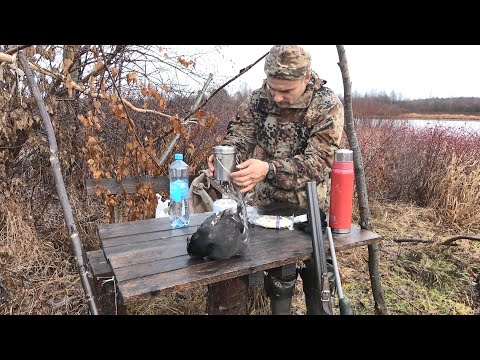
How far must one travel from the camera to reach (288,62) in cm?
243

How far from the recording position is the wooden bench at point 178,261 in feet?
5.23

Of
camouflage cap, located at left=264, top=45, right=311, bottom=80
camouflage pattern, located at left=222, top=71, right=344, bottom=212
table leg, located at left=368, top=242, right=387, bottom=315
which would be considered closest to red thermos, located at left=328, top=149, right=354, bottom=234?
camouflage pattern, located at left=222, top=71, right=344, bottom=212

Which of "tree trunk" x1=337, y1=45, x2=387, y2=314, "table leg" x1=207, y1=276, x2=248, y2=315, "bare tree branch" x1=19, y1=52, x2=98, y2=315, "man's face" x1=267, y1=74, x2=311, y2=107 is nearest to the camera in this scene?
"bare tree branch" x1=19, y1=52, x2=98, y2=315

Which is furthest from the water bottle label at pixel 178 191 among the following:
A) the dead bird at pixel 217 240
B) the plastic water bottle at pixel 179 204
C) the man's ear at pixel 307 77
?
the man's ear at pixel 307 77

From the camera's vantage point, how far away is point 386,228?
546cm

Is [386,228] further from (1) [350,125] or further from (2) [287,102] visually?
(2) [287,102]

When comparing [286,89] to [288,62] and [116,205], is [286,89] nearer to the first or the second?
[288,62]

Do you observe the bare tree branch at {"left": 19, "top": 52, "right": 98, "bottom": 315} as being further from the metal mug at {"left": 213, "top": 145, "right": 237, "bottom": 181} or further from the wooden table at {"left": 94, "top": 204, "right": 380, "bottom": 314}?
the metal mug at {"left": 213, "top": 145, "right": 237, "bottom": 181}

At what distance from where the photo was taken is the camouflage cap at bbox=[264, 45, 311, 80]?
2.42 meters

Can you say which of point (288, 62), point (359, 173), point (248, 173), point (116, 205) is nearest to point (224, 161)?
point (248, 173)

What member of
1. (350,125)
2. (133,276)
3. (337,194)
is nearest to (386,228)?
(350,125)

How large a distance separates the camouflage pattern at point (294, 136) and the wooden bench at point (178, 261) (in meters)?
0.26

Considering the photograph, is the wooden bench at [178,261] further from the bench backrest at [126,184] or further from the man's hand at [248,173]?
the bench backrest at [126,184]

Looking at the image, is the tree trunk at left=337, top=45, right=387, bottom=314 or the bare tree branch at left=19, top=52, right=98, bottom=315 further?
the tree trunk at left=337, top=45, right=387, bottom=314
